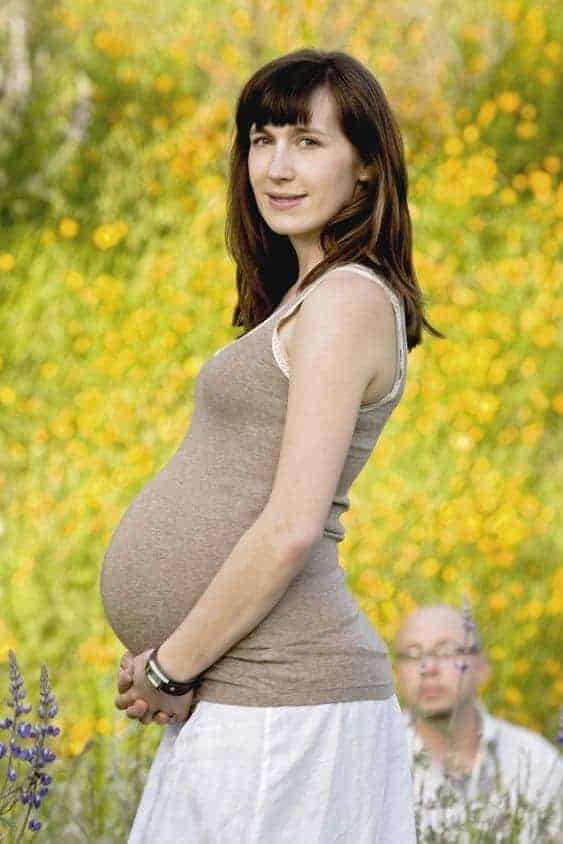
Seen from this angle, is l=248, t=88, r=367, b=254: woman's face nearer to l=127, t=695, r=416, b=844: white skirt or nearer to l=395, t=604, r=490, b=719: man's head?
l=127, t=695, r=416, b=844: white skirt

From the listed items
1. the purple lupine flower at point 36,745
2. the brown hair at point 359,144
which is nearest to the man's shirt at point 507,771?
the purple lupine flower at point 36,745

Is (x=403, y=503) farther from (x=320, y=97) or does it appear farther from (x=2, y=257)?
(x=320, y=97)

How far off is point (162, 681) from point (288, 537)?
24cm

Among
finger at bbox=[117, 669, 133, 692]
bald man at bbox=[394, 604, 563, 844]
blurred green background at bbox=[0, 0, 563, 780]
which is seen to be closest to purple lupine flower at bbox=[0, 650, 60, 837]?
finger at bbox=[117, 669, 133, 692]

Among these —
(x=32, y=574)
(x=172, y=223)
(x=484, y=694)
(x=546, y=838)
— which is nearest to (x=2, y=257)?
(x=172, y=223)

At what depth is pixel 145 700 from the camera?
1.78m

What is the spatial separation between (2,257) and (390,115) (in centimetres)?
345

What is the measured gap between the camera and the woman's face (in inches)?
72.7

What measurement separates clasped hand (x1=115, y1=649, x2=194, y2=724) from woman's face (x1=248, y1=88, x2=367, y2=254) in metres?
0.55

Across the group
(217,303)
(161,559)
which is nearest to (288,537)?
(161,559)

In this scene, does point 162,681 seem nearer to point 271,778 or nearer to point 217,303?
point 271,778

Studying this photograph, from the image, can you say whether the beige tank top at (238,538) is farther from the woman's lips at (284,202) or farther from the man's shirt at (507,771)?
the man's shirt at (507,771)

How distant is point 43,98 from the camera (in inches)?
220

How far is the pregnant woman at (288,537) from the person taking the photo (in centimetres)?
168
